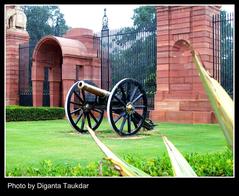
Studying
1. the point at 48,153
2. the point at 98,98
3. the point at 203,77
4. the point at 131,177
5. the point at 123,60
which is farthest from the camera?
the point at 123,60

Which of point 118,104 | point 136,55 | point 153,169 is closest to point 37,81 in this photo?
point 136,55

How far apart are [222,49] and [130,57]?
4245 mm

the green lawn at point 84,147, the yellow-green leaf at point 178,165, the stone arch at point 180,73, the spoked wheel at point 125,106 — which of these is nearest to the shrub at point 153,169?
the yellow-green leaf at point 178,165

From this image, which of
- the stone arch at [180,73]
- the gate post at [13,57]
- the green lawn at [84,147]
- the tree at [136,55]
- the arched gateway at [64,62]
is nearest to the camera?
the green lawn at [84,147]

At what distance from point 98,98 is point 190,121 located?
14.0 feet

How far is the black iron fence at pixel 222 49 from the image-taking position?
45.4 feet

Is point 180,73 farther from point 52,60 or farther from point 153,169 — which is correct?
point 153,169

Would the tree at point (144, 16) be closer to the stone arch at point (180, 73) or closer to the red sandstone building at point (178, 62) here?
the red sandstone building at point (178, 62)

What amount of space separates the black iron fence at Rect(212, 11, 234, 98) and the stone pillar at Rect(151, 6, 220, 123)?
10.4 inches

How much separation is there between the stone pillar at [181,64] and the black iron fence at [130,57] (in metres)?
1.59

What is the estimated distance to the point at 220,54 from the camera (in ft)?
46.3

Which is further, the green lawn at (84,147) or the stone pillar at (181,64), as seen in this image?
the stone pillar at (181,64)

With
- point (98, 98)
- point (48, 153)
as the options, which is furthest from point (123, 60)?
point (48, 153)
